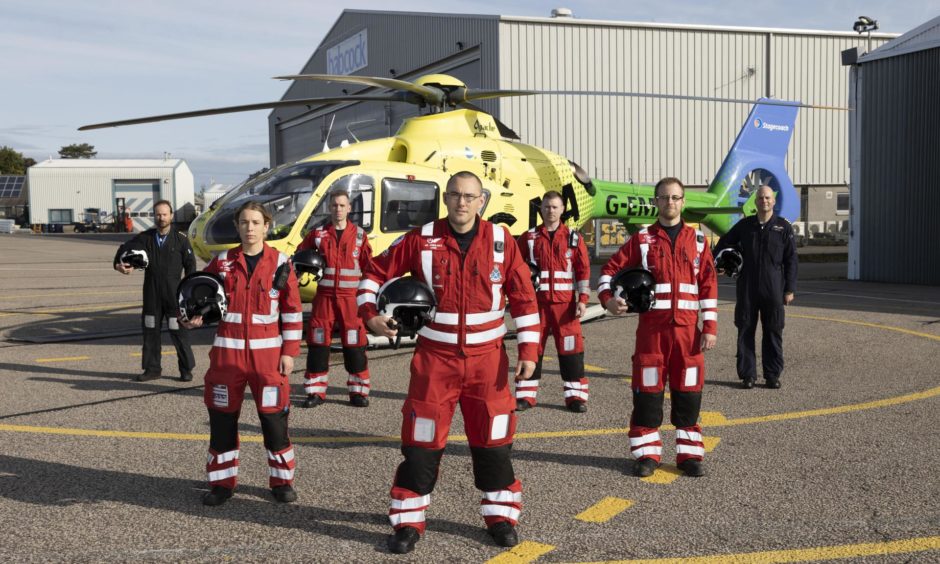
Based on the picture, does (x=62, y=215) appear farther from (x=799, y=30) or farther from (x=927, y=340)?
(x=927, y=340)

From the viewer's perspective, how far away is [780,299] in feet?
25.9

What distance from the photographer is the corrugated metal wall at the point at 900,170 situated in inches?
741

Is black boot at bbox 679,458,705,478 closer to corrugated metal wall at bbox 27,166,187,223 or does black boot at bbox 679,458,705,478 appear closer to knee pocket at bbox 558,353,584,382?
knee pocket at bbox 558,353,584,382

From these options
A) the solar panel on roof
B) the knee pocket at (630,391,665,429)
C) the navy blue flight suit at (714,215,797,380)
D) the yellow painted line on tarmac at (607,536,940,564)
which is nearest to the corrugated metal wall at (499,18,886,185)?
the navy blue flight suit at (714,215,797,380)

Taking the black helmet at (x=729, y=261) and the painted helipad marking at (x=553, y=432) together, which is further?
the black helmet at (x=729, y=261)

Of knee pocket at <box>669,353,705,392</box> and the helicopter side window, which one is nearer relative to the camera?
knee pocket at <box>669,353,705,392</box>

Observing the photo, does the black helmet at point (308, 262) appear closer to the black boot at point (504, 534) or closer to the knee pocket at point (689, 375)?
the knee pocket at point (689, 375)

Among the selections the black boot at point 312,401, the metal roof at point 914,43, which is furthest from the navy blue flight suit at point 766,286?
the metal roof at point 914,43

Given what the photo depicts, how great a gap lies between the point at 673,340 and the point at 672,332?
0.18 ft

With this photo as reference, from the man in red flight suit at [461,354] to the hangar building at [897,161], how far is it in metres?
18.0

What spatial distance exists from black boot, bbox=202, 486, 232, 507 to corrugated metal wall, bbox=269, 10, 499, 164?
2531 cm

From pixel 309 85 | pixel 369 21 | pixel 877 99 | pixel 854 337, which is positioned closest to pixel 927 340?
pixel 854 337

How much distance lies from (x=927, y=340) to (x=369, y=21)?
31338mm

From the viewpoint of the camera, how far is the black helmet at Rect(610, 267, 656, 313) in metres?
5.32
